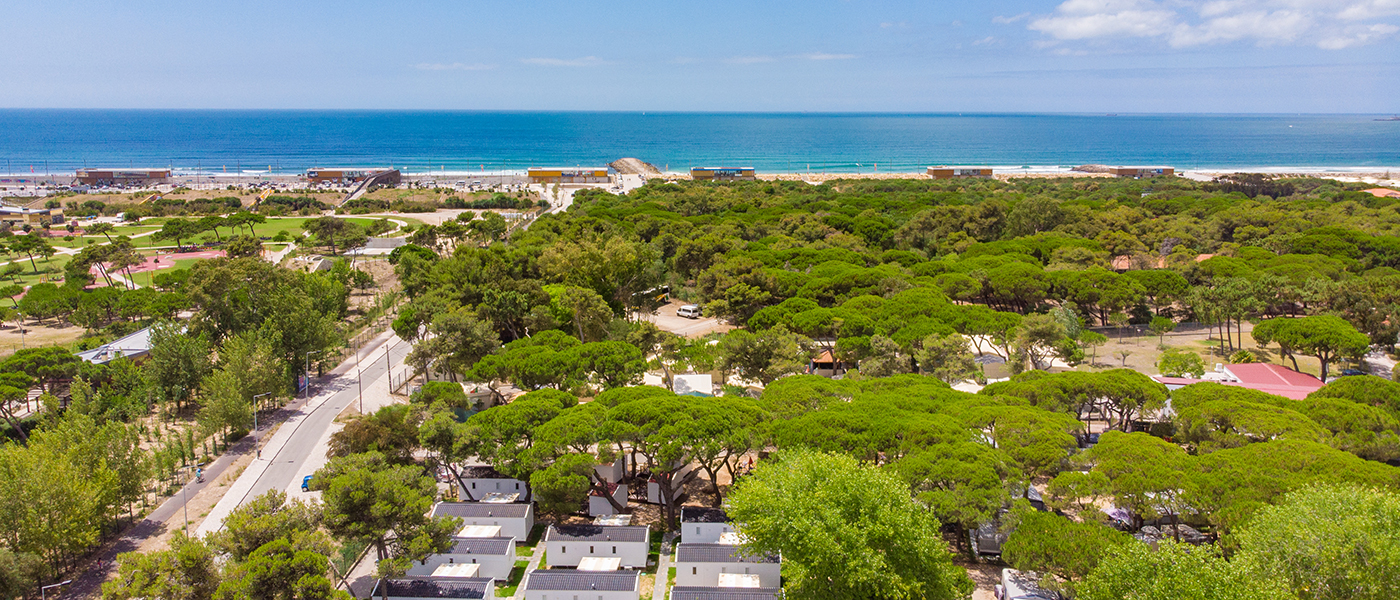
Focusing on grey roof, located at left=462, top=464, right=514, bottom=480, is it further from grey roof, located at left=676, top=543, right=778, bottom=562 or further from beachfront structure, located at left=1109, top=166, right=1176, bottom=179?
beachfront structure, located at left=1109, top=166, right=1176, bottom=179

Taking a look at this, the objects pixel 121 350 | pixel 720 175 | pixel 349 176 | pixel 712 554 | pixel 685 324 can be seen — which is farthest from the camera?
pixel 720 175

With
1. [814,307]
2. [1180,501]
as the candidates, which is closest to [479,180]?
[814,307]

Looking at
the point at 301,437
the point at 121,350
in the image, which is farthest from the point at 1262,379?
the point at 121,350

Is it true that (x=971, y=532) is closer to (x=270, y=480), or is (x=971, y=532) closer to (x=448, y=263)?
(x=270, y=480)

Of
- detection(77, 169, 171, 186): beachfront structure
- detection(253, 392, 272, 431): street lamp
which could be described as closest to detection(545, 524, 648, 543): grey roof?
detection(253, 392, 272, 431): street lamp

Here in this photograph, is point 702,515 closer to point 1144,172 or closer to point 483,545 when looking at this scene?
point 483,545

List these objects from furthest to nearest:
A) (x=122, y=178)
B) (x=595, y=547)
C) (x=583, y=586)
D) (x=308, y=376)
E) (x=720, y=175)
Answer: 1. (x=720, y=175)
2. (x=122, y=178)
3. (x=308, y=376)
4. (x=595, y=547)
5. (x=583, y=586)
